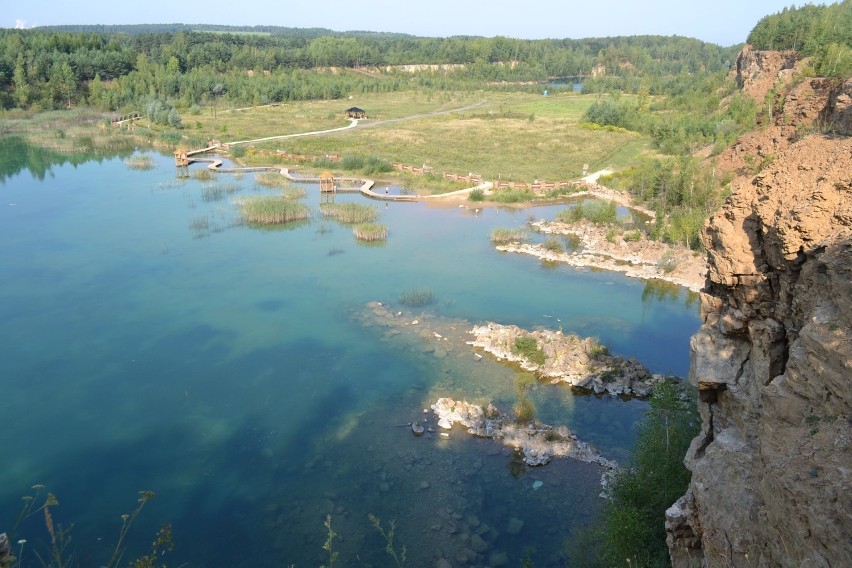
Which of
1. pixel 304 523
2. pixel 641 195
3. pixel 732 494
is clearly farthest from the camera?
pixel 641 195

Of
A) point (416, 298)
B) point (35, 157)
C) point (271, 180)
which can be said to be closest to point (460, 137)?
point (271, 180)

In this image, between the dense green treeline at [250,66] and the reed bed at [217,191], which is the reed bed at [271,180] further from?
the dense green treeline at [250,66]

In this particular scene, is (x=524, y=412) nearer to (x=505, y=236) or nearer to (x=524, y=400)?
(x=524, y=400)

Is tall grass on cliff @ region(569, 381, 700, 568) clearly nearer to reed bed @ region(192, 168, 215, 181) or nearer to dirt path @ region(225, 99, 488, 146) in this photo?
reed bed @ region(192, 168, 215, 181)

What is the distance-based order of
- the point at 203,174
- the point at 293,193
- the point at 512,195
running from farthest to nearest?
1. the point at 203,174
2. the point at 293,193
3. the point at 512,195

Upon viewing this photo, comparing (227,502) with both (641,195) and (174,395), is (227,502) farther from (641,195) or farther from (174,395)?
(641,195)

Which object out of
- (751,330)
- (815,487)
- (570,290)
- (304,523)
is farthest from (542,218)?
(815,487)
